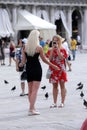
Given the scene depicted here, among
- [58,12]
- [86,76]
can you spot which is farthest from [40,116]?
[58,12]

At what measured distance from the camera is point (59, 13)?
48.5m

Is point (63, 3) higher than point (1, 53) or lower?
higher

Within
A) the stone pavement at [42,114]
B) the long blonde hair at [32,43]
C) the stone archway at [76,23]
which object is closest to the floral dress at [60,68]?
the stone pavement at [42,114]

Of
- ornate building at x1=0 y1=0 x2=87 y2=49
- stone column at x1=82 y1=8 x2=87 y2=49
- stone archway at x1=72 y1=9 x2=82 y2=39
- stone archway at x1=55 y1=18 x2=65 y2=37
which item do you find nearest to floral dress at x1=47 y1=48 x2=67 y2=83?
ornate building at x1=0 y1=0 x2=87 y2=49

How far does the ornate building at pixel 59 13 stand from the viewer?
4469cm

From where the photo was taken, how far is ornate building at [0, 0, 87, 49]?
44.7m

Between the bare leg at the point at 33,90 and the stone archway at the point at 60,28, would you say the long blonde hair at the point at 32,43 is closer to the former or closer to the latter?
the bare leg at the point at 33,90

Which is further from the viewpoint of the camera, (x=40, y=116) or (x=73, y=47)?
(x=73, y=47)

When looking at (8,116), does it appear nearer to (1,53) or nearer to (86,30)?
(1,53)

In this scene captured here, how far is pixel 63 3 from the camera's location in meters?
48.4

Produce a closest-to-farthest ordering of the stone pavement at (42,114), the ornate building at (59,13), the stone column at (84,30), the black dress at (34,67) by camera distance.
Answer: the stone pavement at (42,114) < the black dress at (34,67) < the ornate building at (59,13) < the stone column at (84,30)

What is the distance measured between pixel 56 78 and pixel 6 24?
32763mm

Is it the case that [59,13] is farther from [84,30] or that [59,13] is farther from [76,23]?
[76,23]

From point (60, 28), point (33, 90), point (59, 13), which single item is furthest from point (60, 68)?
point (60, 28)
